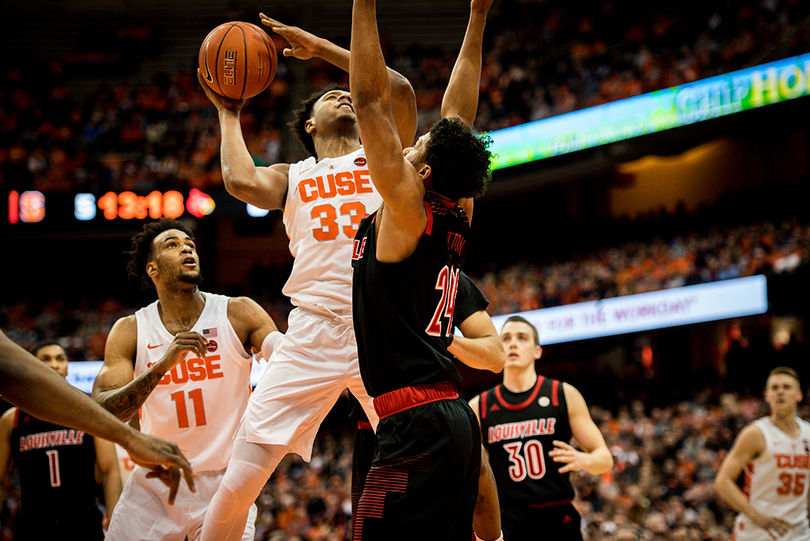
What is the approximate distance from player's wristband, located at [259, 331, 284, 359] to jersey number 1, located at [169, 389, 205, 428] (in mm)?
402

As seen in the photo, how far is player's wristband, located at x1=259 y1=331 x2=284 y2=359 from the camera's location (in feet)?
13.4

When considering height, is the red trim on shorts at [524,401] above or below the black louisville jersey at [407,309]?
below

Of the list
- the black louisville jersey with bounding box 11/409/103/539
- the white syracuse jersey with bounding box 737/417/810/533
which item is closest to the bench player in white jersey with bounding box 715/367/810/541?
the white syracuse jersey with bounding box 737/417/810/533

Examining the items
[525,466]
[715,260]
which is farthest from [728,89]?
[525,466]

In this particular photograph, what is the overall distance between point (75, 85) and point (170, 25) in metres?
3.14

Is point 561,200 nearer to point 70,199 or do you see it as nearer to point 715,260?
point 715,260

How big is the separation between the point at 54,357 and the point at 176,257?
1846 millimetres

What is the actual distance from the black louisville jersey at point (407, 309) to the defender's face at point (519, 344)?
2.68m

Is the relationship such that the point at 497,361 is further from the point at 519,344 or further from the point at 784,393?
the point at 784,393

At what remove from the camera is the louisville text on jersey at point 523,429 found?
530 cm

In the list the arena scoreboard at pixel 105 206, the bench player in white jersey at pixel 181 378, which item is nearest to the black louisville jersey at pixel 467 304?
the bench player in white jersey at pixel 181 378

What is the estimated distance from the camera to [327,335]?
3553 mm

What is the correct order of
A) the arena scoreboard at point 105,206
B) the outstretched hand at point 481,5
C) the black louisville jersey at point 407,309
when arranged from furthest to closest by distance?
the arena scoreboard at point 105,206 → the outstretched hand at point 481,5 → the black louisville jersey at point 407,309

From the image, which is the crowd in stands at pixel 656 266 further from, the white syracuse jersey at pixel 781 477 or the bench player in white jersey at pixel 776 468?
the white syracuse jersey at pixel 781 477
